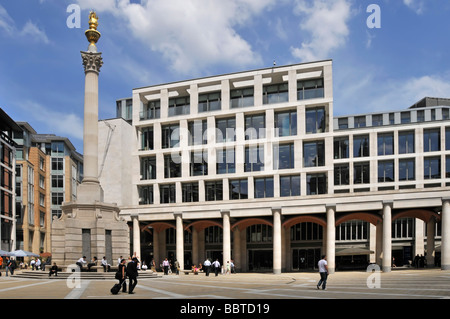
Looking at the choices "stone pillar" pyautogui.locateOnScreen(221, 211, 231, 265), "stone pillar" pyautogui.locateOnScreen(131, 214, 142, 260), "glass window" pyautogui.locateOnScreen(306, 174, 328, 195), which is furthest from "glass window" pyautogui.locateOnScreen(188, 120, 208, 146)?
"glass window" pyautogui.locateOnScreen(306, 174, 328, 195)

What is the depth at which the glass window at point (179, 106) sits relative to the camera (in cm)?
5619

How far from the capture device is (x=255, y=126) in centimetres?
5338

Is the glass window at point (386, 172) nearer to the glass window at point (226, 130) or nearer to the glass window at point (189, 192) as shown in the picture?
the glass window at point (226, 130)

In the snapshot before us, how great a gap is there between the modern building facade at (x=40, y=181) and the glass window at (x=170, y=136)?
90.3ft

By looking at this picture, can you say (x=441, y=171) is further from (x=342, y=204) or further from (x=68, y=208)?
(x=68, y=208)

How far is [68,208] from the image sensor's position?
103 feet

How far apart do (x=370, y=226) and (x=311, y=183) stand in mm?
18162

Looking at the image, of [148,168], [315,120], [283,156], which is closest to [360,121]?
[315,120]

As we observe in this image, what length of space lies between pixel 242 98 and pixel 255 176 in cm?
1004

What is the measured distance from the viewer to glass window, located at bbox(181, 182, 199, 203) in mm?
54625

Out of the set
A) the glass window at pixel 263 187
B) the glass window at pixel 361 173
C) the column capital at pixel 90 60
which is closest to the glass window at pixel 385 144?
the glass window at pixel 361 173

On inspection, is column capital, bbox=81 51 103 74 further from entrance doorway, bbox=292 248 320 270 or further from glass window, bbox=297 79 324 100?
entrance doorway, bbox=292 248 320 270

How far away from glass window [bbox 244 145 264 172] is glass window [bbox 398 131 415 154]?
992 inches
